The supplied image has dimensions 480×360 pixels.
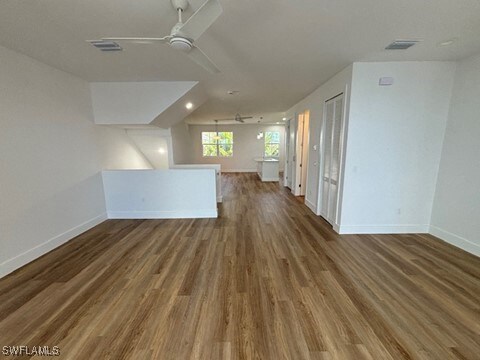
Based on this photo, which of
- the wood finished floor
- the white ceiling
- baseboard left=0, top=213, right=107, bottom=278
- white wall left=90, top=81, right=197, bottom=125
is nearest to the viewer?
the wood finished floor

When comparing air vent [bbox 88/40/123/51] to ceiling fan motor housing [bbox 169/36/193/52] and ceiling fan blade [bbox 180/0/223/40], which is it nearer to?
ceiling fan motor housing [bbox 169/36/193/52]

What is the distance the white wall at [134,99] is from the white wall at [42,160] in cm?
21

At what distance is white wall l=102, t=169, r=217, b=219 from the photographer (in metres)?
4.34

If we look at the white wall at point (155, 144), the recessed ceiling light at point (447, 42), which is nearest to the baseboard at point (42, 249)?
the white wall at point (155, 144)

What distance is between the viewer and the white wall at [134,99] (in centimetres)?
390

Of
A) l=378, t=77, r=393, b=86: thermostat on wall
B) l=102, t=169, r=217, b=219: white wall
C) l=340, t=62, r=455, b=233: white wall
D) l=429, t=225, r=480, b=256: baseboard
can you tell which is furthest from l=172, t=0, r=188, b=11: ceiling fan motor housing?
l=429, t=225, r=480, b=256: baseboard

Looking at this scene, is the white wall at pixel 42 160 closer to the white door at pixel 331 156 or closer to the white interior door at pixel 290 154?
the white door at pixel 331 156

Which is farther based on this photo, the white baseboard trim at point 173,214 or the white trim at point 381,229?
the white baseboard trim at point 173,214

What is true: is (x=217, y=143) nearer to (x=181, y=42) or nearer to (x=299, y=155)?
(x=299, y=155)

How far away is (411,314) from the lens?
6.06 ft

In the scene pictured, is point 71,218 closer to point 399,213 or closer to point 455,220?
point 399,213

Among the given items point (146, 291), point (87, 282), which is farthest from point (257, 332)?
point (87, 282)

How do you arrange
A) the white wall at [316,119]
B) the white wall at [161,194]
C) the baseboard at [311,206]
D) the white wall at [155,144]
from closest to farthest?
the white wall at [316,119], the white wall at [161,194], the baseboard at [311,206], the white wall at [155,144]

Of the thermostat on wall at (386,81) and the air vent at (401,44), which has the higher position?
the air vent at (401,44)
